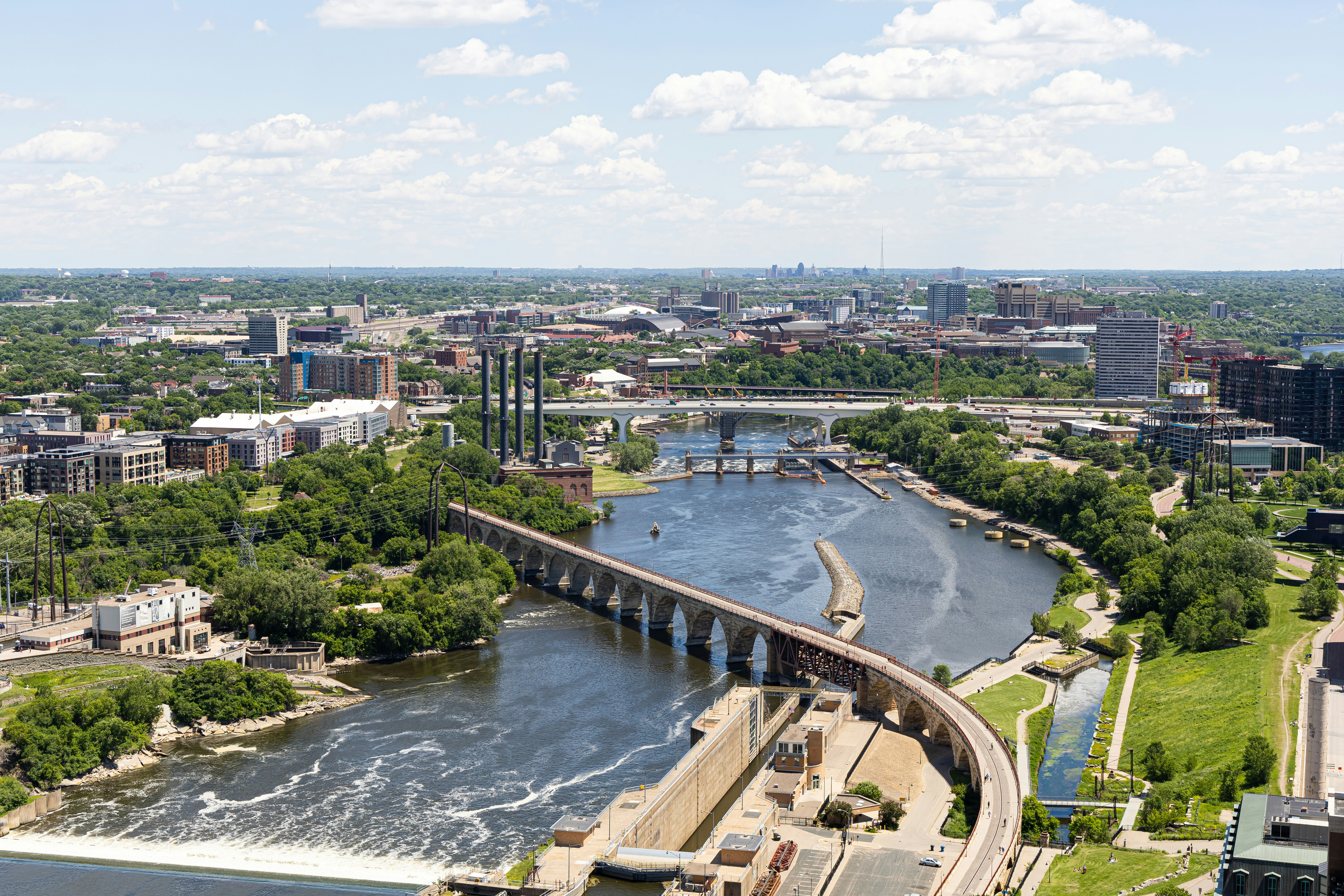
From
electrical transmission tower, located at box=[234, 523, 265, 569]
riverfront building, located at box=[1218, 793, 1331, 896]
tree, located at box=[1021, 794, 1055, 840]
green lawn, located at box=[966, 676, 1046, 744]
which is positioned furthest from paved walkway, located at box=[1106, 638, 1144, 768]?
electrical transmission tower, located at box=[234, 523, 265, 569]

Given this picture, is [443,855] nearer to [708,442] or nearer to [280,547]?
[280,547]

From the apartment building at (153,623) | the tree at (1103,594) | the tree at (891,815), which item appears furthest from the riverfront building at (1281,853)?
the apartment building at (153,623)

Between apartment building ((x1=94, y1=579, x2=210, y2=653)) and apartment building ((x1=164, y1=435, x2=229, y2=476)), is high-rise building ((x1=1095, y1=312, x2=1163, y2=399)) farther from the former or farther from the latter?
apartment building ((x1=94, y1=579, x2=210, y2=653))

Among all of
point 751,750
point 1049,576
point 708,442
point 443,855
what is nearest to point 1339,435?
point 1049,576

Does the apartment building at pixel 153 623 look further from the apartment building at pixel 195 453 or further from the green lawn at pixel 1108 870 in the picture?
the apartment building at pixel 195 453

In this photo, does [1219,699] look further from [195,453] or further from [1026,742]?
[195,453]

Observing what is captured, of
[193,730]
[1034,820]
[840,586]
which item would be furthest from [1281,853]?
[840,586]
